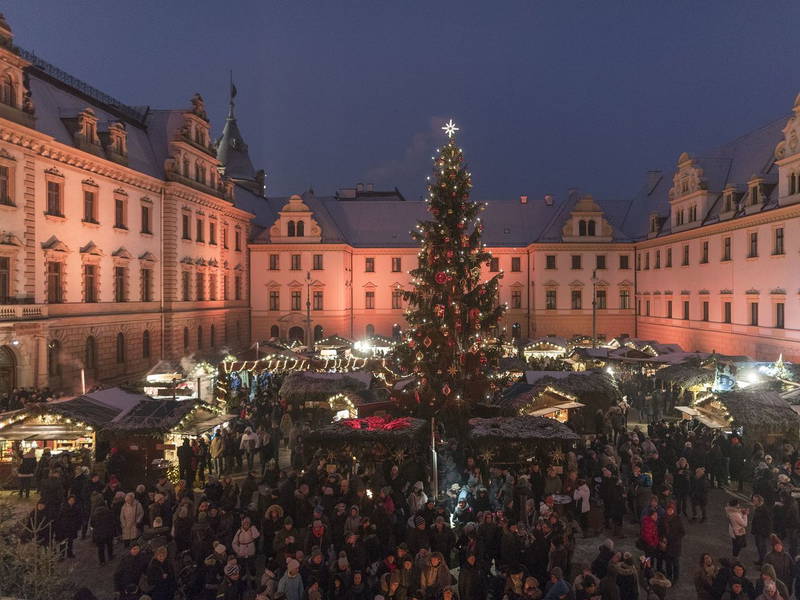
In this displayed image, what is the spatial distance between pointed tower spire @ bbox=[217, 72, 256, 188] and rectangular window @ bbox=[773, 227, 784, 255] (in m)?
52.9

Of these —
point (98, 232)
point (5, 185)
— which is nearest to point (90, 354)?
point (98, 232)

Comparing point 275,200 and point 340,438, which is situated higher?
point 275,200

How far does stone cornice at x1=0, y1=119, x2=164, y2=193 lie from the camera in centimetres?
2466

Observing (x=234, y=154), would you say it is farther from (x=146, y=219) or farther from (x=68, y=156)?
(x=68, y=156)

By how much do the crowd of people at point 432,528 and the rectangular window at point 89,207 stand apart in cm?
1710

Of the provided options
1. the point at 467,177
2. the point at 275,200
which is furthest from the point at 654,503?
the point at 275,200

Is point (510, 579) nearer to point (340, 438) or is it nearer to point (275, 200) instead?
point (340, 438)

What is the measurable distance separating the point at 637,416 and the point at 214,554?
2084cm

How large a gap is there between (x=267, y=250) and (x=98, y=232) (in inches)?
803

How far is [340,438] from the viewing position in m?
15.7

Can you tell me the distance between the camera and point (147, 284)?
116ft

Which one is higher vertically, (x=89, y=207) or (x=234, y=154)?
(x=234, y=154)

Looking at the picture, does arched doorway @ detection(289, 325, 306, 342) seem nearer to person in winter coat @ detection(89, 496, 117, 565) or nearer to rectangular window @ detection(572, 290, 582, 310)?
rectangular window @ detection(572, 290, 582, 310)

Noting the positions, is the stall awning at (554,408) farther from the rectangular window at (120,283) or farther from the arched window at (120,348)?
the rectangular window at (120,283)
